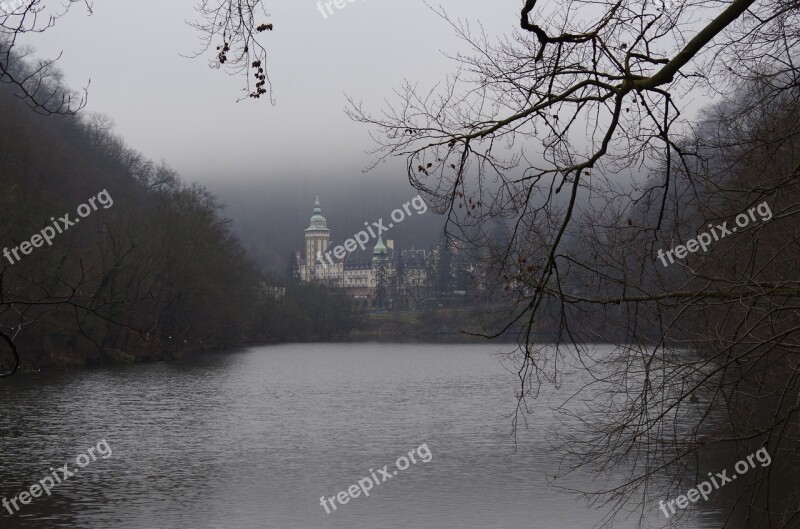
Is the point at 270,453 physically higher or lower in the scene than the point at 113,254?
lower

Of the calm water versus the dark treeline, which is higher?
the dark treeline

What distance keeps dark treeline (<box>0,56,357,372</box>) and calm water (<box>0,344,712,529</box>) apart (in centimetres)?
279

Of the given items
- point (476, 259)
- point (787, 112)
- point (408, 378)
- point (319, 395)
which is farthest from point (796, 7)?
point (408, 378)

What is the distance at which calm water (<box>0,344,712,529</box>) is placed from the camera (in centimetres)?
1547

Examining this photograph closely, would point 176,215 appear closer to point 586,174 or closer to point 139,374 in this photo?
point 139,374

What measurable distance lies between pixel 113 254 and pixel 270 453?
23.8 m

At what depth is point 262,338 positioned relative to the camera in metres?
80.2

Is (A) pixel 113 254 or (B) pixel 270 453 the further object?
(A) pixel 113 254

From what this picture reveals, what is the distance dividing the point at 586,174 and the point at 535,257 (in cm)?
77

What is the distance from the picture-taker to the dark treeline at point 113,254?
35188 millimetres

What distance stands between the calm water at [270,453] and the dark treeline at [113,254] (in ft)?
9.16

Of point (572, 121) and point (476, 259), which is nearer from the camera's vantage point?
point (572, 121)

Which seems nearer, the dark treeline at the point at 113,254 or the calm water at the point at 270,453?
the calm water at the point at 270,453

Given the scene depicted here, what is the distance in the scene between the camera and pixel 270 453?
21391 mm
